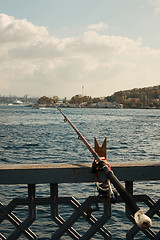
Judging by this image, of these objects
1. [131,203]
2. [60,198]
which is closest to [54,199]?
[60,198]

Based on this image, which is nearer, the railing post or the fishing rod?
the fishing rod

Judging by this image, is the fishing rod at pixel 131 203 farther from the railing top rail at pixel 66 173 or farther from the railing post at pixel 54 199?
the railing post at pixel 54 199

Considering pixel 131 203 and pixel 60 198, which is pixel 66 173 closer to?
pixel 60 198

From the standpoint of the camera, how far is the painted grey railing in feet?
9.66

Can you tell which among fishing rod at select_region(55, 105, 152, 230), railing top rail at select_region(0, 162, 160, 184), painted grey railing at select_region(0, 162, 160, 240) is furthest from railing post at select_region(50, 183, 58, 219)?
fishing rod at select_region(55, 105, 152, 230)

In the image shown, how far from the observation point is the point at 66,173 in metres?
2.99

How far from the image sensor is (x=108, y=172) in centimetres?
242

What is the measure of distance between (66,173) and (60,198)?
0.26 meters

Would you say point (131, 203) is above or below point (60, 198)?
above

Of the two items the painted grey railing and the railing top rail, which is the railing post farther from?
the railing top rail

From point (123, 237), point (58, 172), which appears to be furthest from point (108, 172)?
point (123, 237)

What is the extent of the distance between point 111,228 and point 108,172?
28.9ft

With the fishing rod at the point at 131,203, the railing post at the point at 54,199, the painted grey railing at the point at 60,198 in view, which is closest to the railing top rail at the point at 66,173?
the painted grey railing at the point at 60,198

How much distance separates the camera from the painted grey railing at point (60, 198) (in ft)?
9.66
